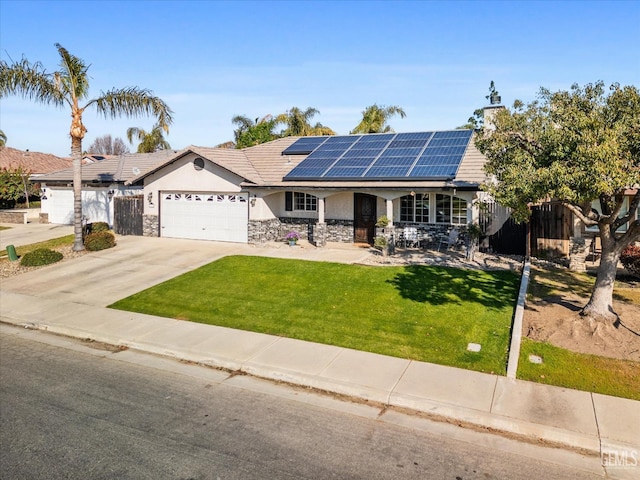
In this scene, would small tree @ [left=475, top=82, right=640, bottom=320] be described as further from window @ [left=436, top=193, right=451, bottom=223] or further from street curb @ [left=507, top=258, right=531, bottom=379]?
window @ [left=436, top=193, right=451, bottom=223]

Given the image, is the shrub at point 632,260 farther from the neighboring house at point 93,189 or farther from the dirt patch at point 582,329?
the neighboring house at point 93,189

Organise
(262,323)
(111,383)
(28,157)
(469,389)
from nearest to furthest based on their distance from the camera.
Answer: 1. (469,389)
2. (111,383)
3. (262,323)
4. (28,157)

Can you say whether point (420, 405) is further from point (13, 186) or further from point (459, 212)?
point (13, 186)

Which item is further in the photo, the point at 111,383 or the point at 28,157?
the point at 28,157

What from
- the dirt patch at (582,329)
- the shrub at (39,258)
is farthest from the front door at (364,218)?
the shrub at (39,258)

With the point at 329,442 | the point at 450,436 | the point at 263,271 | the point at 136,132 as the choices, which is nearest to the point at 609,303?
the point at 450,436

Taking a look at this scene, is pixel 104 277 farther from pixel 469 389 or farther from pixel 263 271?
pixel 469 389

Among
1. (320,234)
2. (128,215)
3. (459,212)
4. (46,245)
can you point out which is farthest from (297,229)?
(46,245)

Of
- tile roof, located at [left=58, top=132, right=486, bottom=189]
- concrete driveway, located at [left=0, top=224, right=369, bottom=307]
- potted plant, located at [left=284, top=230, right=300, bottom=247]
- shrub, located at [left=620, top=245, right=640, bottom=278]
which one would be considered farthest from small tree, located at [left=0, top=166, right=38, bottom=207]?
shrub, located at [left=620, top=245, right=640, bottom=278]
